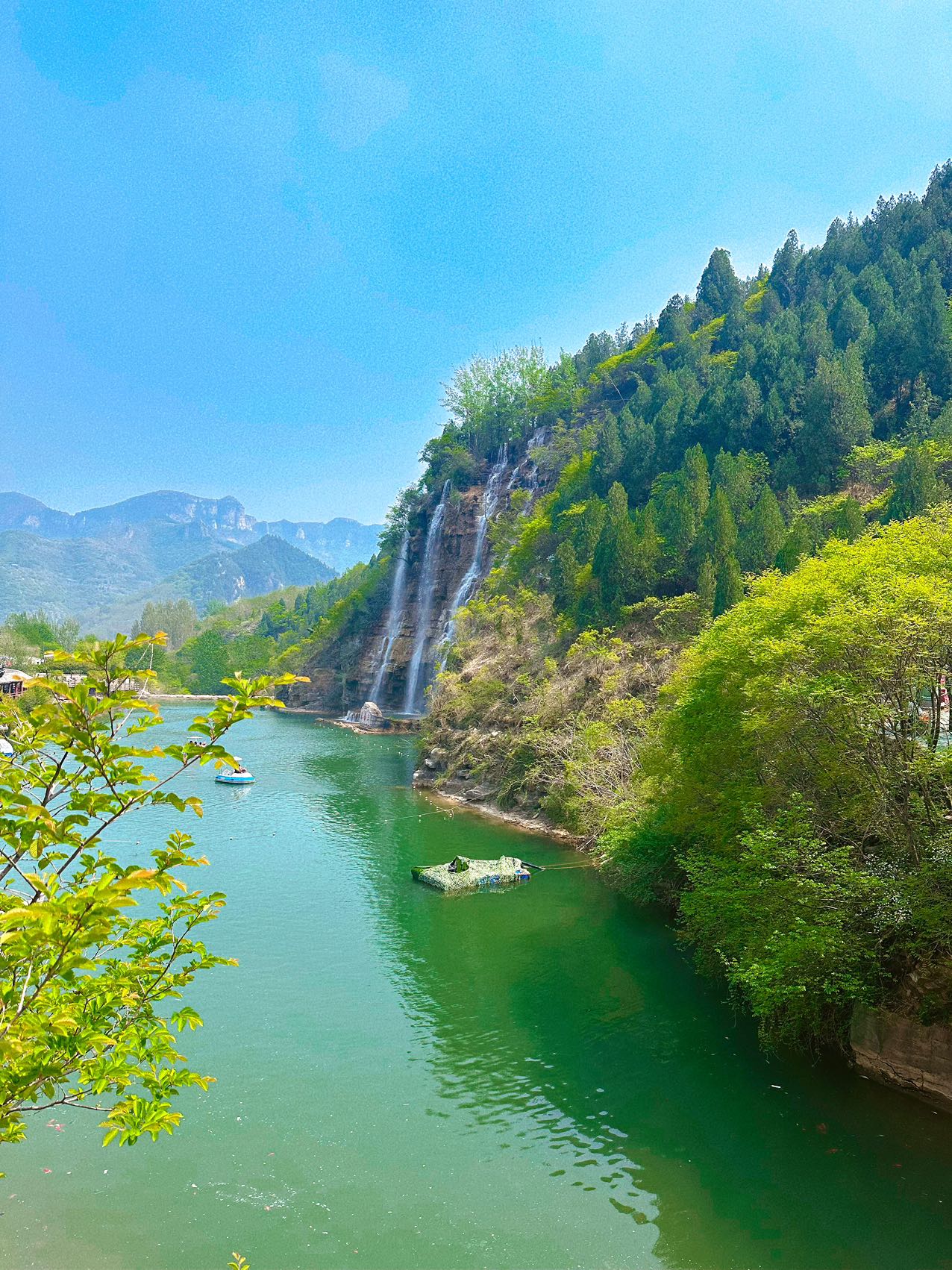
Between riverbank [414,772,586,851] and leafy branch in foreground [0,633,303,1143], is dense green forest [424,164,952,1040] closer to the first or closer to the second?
riverbank [414,772,586,851]

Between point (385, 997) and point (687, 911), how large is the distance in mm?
7349

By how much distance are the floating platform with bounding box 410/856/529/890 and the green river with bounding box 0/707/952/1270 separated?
381 cm

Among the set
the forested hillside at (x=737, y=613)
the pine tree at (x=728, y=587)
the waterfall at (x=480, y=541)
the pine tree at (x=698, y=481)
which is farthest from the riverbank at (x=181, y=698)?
the pine tree at (x=728, y=587)

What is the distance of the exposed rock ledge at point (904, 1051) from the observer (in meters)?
12.8

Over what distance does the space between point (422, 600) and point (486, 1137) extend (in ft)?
216

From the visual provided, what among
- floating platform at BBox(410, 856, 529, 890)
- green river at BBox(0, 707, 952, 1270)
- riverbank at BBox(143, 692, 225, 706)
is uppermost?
riverbank at BBox(143, 692, 225, 706)

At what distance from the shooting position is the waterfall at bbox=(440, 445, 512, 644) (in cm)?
7006

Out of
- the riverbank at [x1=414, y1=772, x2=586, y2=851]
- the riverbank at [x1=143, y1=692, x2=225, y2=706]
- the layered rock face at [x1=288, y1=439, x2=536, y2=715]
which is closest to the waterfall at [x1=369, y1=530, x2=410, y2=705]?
the layered rock face at [x1=288, y1=439, x2=536, y2=715]

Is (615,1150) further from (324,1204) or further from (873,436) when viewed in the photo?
(873,436)

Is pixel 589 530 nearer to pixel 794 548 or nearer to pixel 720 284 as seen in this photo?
pixel 794 548


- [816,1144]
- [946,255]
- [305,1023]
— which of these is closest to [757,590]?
[816,1144]

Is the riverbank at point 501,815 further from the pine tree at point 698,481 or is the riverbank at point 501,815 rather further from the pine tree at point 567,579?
the pine tree at point 698,481

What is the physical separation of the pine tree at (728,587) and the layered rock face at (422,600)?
1421 inches

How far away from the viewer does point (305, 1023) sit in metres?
16.5
